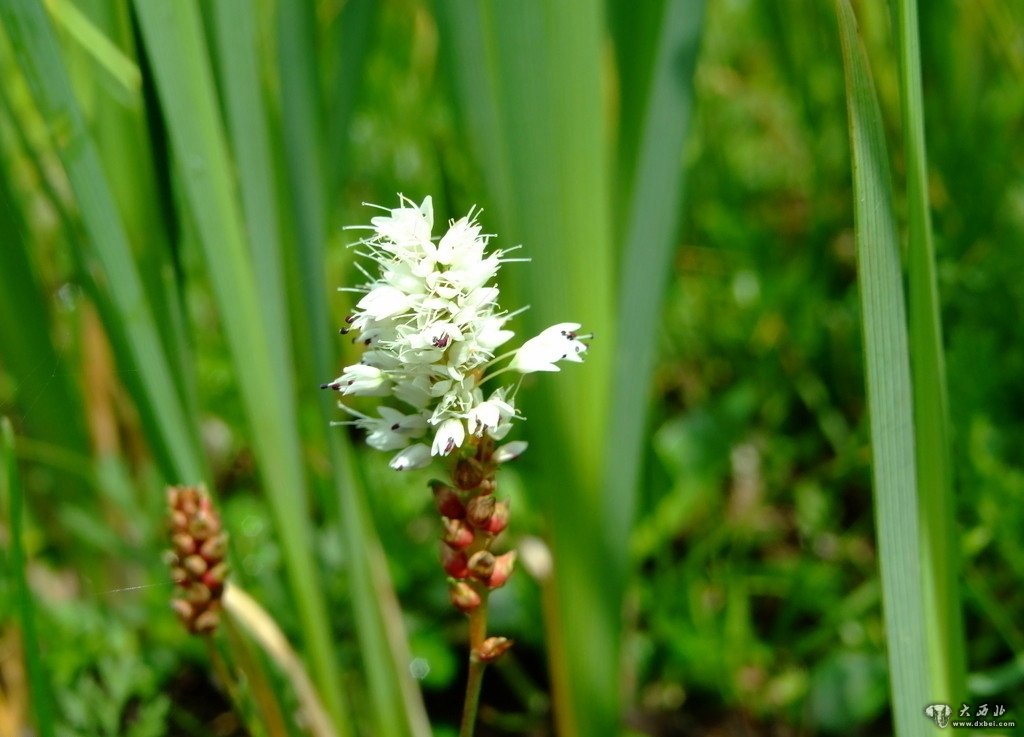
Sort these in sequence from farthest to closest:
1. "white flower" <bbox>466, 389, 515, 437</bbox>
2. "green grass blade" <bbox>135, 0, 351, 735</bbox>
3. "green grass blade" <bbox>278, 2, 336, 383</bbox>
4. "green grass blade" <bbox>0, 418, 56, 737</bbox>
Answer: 1. "green grass blade" <bbox>278, 2, 336, 383</bbox>
2. "green grass blade" <bbox>135, 0, 351, 735</bbox>
3. "green grass blade" <bbox>0, 418, 56, 737</bbox>
4. "white flower" <bbox>466, 389, 515, 437</bbox>

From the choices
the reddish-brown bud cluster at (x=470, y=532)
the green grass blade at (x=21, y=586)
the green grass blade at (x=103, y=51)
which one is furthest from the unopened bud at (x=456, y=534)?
the green grass blade at (x=103, y=51)

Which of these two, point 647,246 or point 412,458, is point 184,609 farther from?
point 647,246

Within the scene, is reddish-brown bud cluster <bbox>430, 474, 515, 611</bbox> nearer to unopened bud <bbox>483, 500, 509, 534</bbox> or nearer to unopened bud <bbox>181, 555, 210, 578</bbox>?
unopened bud <bbox>483, 500, 509, 534</bbox>

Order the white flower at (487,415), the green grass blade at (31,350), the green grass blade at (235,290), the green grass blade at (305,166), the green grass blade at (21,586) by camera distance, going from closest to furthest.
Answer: the white flower at (487,415)
the green grass blade at (21,586)
the green grass blade at (235,290)
the green grass blade at (305,166)
the green grass blade at (31,350)

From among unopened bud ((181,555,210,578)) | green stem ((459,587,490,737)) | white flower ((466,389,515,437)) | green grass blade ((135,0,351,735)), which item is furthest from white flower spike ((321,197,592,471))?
green grass blade ((135,0,351,735))

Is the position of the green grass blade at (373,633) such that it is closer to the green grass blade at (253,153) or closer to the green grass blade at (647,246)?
the green grass blade at (253,153)

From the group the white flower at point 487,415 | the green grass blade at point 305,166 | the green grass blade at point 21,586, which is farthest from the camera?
the green grass blade at point 305,166
